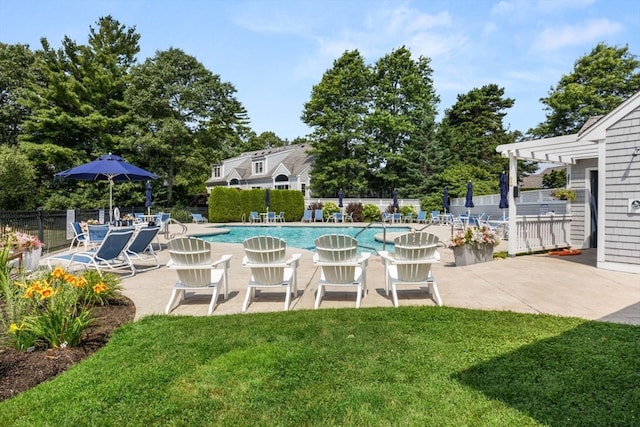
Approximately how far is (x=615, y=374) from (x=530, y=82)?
2117 centimetres

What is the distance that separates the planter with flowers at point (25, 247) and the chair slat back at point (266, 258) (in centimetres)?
433

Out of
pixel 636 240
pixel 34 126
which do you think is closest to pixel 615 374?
pixel 636 240

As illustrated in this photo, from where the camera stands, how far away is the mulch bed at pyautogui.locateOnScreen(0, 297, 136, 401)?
2940 millimetres

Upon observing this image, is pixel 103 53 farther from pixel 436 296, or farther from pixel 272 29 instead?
pixel 436 296

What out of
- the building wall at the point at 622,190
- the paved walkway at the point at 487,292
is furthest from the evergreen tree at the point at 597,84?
the paved walkway at the point at 487,292

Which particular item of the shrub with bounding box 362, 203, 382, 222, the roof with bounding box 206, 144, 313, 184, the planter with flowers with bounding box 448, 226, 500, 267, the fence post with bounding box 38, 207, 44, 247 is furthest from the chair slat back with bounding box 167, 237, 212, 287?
the roof with bounding box 206, 144, 313, 184

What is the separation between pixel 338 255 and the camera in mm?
5004

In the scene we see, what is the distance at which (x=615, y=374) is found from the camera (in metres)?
2.87

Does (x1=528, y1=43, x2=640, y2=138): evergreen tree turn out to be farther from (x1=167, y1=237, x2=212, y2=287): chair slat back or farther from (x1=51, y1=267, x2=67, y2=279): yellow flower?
(x1=51, y1=267, x2=67, y2=279): yellow flower

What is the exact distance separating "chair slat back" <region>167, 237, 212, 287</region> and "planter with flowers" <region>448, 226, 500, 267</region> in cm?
526

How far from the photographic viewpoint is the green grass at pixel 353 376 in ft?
7.96

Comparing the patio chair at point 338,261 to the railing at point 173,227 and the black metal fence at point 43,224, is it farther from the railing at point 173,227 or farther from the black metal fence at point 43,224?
the black metal fence at point 43,224

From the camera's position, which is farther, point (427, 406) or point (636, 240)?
point (636, 240)

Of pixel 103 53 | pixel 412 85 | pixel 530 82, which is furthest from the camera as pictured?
pixel 412 85
